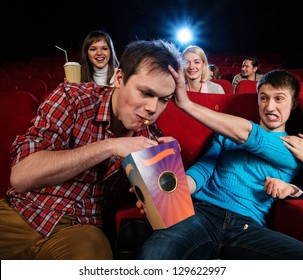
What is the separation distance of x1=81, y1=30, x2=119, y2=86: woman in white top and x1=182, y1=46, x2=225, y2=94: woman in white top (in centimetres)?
37

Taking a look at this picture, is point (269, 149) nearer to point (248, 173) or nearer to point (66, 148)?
point (248, 173)

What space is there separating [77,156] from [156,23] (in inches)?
220

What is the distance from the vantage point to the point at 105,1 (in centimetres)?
554

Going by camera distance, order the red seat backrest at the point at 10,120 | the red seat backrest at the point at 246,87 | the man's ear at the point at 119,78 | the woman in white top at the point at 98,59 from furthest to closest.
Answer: the woman in white top at the point at 98,59, the red seat backrest at the point at 246,87, the red seat backrest at the point at 10,120, the man's ear at the point at 119,78

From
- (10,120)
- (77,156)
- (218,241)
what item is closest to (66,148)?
(77,156)

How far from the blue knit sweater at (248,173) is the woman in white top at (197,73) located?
2.82 ft

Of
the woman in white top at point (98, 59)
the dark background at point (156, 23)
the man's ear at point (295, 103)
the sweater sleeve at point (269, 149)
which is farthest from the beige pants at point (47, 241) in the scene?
the dark background at point (156, 23)

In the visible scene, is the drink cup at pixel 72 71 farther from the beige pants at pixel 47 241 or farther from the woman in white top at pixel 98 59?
the beige pants at pixel 47 241

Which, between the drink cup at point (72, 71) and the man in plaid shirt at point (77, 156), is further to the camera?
the drink cup at point (72, 71)

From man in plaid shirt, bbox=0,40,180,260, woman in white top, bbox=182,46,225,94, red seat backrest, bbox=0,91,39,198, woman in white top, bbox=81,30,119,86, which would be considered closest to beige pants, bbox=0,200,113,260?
man in plaid shirt, bbox=0,40,180,260

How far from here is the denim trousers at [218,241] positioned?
1.98ft

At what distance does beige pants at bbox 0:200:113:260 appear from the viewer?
2.04ft

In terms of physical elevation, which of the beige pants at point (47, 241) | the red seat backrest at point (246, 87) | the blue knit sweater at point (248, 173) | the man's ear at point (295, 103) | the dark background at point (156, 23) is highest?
the dark background at point (156, 23)
